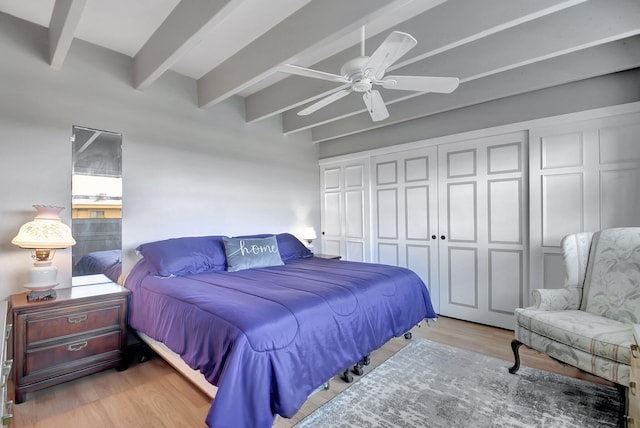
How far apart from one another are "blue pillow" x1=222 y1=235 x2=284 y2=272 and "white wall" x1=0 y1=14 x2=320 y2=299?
0.56 m

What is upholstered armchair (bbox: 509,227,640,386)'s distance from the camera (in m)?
1.77

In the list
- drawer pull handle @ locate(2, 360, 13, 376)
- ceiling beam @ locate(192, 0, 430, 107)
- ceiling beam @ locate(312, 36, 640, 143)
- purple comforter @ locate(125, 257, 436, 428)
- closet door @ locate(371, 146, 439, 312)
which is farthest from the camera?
closet door @ locate(371, 146, 439, 312)

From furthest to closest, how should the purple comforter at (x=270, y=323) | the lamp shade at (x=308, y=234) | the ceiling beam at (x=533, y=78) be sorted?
the lamp shade at (x=308, y=234) → the ceiling beam at (x=533, y=78) → the purple comforter at (x=270, y=323)

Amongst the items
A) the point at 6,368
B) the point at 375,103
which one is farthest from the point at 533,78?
the point at 6,368

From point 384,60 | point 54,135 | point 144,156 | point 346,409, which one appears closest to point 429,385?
point 346,409

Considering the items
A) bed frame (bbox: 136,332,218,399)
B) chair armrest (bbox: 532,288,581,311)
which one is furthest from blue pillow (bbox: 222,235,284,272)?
chair armrest (bbox: 532,288,581,311)

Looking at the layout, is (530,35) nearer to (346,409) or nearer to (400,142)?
(400,142)

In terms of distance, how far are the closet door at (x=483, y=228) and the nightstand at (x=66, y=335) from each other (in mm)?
3342

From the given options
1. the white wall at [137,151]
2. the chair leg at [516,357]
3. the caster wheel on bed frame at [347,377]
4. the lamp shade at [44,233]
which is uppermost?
the white wall at [137,151]

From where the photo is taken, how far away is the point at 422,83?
2025mm

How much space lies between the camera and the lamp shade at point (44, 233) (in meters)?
2.02

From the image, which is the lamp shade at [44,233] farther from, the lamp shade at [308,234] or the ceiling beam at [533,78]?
the ceiling beam at [533,78]

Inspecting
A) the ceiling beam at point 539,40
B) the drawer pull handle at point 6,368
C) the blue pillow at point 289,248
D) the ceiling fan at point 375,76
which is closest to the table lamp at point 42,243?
the drawer pull handle at point 6,368

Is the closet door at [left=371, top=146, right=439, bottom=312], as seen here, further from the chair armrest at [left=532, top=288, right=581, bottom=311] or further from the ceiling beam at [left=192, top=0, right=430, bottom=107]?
the ceiling beam at [left=192, top=0, right=430, bottom=107]
